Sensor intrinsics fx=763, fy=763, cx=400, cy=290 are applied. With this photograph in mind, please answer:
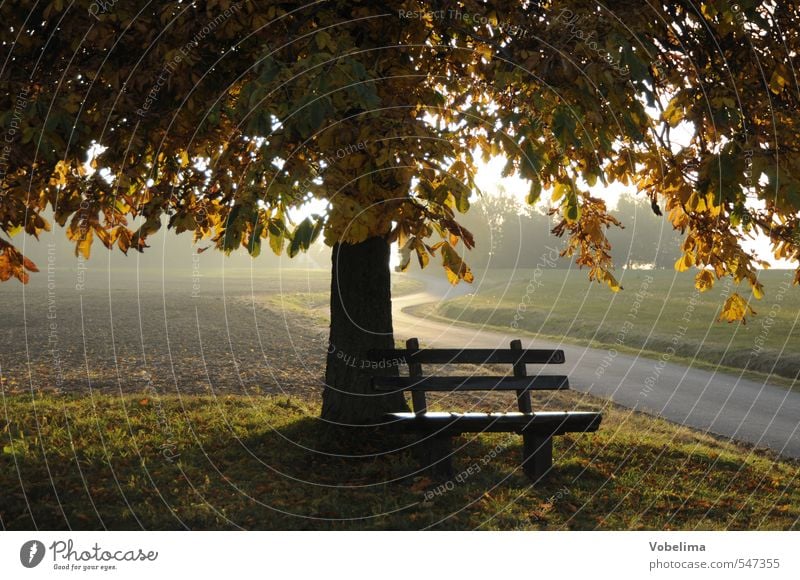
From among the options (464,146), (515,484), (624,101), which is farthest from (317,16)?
(515,484)

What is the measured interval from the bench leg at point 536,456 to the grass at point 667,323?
443 centimetres

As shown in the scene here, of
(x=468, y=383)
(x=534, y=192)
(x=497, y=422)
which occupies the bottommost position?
(x=497, y=422)

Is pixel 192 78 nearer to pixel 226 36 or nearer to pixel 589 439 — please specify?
pixel 226 36

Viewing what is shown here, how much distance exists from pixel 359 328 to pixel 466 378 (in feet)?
5.71

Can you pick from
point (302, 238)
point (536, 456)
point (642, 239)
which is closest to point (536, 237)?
point (642, 239)

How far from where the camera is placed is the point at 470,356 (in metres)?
7.67

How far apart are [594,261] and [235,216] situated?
6097 millimetres

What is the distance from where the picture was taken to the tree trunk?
28.5 ft

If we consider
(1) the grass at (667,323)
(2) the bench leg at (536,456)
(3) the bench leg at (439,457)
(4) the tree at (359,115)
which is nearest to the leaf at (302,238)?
(4) the tree at (359,115)

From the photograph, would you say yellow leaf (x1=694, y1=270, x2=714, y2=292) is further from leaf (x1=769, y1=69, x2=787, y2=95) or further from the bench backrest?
the bench backrest

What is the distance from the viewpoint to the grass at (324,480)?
21.7 ft

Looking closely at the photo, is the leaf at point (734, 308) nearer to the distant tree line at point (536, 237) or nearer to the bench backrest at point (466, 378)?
the bench backrest at point (466, 378)

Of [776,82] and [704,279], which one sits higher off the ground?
[776,82]

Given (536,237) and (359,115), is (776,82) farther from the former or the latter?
(536,237)
